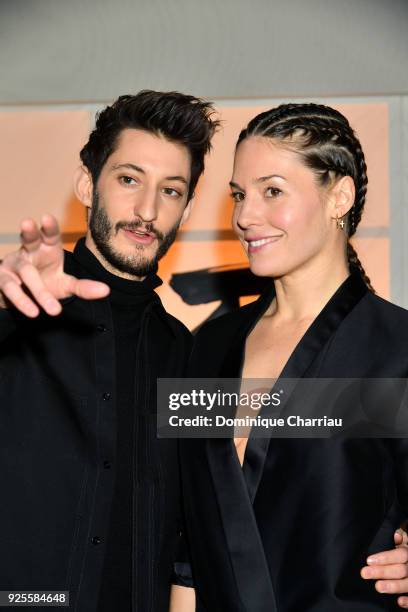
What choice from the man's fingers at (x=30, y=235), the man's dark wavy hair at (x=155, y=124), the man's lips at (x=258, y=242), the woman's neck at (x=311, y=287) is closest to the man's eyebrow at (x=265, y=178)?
the man's lips at (x=258, y=242)

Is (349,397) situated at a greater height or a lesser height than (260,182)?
lesser

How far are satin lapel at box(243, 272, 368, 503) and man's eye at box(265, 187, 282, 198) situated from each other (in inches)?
13.1

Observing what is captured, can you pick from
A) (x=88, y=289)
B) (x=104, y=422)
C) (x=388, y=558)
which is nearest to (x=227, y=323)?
(x=104, y=422)

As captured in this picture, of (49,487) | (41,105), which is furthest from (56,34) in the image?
(49,487)

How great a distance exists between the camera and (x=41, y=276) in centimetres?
170

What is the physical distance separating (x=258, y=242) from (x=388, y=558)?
94 centimetres

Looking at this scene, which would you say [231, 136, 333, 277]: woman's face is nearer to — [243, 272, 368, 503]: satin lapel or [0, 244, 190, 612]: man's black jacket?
[243, 272, 368, 503]: satin lapel

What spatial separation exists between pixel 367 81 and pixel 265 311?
196 centimetres

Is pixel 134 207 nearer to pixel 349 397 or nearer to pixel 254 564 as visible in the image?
pixel 349 397

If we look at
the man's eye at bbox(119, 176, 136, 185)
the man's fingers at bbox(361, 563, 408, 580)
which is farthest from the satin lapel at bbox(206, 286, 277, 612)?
the man's eye at bbox(119, 176, 136, 185)

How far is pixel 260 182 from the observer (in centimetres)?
228

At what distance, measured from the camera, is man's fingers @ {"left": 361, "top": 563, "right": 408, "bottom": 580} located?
6.66 ft

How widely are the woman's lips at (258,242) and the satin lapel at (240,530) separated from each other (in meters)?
0.56

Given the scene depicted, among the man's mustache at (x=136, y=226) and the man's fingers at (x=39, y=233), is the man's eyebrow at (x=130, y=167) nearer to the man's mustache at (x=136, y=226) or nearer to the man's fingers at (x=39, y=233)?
the man's mustache at (x=136, y=226)
